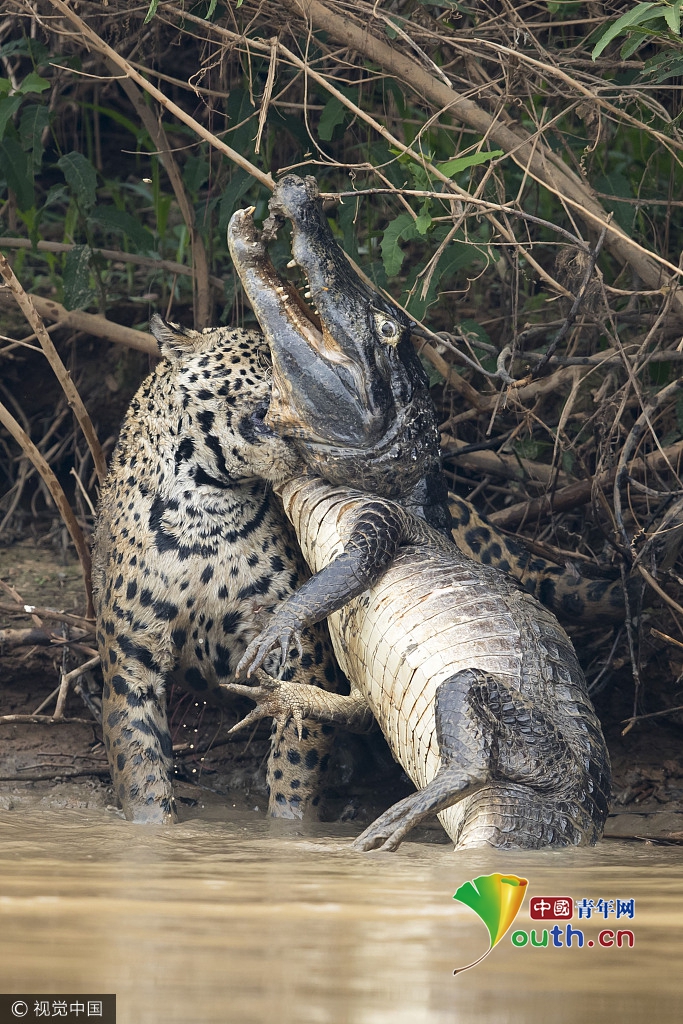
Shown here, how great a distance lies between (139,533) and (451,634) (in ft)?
3.75

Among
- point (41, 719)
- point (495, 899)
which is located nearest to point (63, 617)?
→ point (41, 719)

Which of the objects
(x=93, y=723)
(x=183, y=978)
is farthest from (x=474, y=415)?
(x=183, y=978)

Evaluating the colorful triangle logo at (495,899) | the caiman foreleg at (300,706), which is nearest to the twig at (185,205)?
the caiman foreleg at (300,706)

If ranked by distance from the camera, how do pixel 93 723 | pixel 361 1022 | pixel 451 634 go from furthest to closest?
pixel 93 723 → pixel 451 634 → pixel 361 1022

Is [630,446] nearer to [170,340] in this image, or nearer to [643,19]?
[643,19]

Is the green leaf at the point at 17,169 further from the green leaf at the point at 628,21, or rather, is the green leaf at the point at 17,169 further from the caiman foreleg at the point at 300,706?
the green leaf at the point at 628,21

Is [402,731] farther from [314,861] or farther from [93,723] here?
[93,723]

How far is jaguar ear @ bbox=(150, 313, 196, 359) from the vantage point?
4102mm

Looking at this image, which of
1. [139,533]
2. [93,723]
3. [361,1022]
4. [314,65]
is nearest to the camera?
[361,1022]

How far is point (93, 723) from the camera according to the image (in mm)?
4277

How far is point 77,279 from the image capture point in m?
4.79

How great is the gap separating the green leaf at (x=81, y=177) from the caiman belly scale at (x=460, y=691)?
1570mm

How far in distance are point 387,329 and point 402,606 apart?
3.13ft

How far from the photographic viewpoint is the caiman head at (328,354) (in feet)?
12.4
